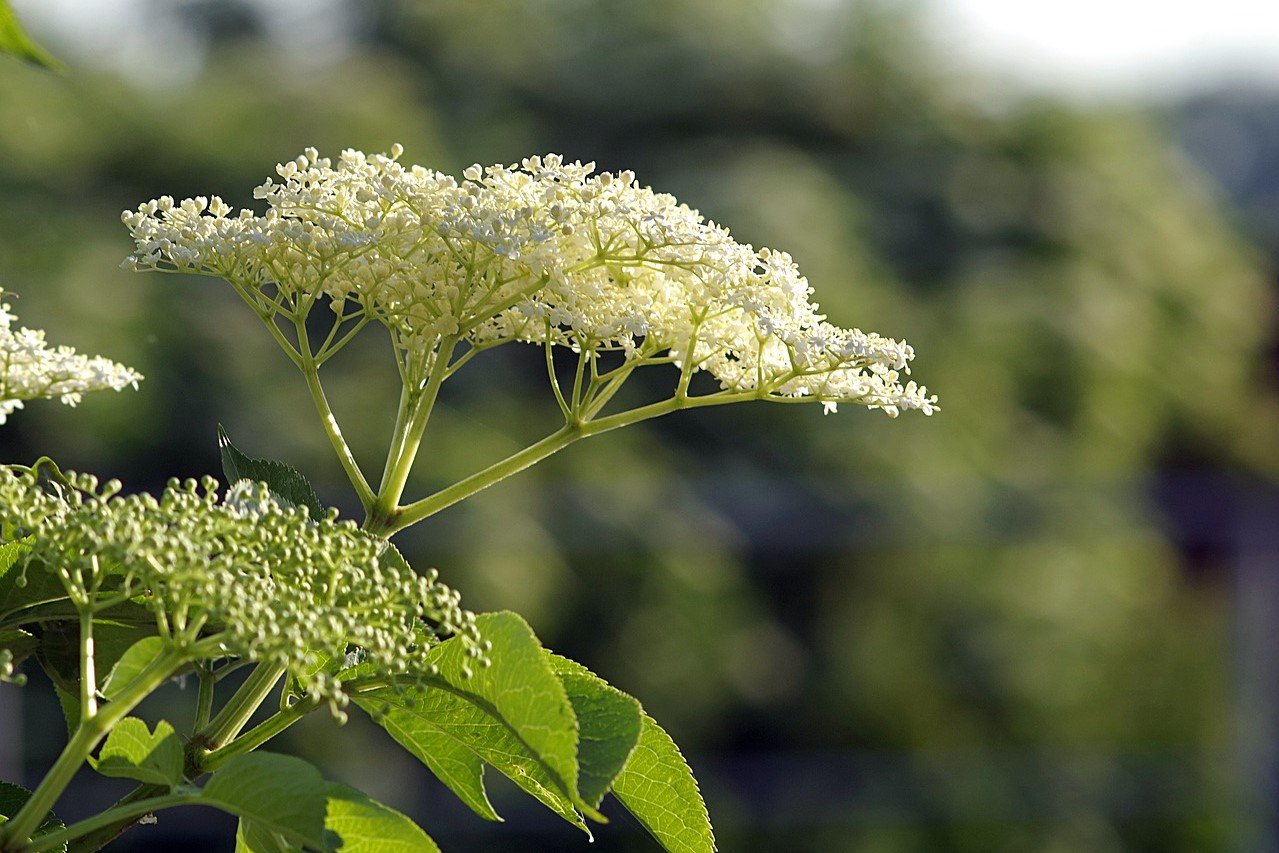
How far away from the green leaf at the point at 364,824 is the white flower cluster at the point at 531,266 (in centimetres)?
19

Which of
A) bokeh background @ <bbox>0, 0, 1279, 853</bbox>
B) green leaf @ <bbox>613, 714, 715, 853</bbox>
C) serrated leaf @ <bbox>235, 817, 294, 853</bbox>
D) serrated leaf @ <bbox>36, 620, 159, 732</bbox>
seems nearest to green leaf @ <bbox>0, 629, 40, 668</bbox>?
serrated leaf @ <bbox>36, 620, 159, 732</bbox>

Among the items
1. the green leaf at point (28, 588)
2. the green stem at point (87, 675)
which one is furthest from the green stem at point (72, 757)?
the green leaf at point (28, 588)

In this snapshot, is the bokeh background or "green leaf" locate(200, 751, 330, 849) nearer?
"green leaf" locate(200, 751, 330, 849)

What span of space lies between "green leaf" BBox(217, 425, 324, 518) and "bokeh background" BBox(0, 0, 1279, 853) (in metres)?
3.83

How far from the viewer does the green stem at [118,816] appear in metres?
0.42

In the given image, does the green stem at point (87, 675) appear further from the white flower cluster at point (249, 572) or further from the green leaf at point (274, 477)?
the green leaf at point (274, 477)

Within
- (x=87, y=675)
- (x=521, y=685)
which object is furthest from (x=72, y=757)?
(x=521, y=685)

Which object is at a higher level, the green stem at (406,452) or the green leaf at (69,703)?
the green stem at (406,452)

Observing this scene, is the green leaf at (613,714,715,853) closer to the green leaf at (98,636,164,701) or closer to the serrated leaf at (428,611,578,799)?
the serrated leaf at (428,611,578,799)

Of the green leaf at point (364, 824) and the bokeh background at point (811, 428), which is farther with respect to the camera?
the bokeh background at point (811, 428)

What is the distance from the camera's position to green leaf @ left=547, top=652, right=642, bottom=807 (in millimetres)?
453

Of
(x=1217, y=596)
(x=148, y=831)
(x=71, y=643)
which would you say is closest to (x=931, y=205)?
(x=1217, y=596)

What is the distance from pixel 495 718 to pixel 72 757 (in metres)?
0.14

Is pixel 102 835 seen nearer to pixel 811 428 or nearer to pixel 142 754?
pixel 142 754
